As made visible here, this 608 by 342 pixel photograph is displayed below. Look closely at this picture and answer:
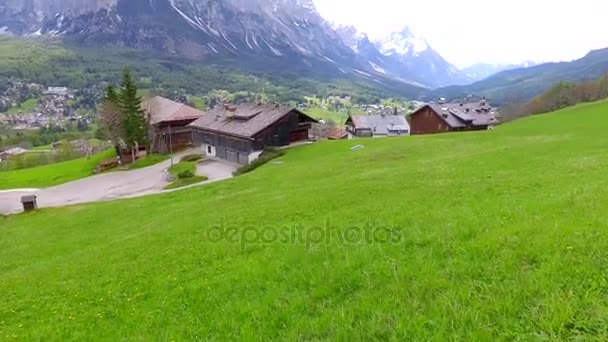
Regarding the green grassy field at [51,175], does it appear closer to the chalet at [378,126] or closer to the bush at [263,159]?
the bush at [263,159]

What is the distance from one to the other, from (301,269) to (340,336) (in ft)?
Result: 12.3

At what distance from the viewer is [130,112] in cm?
7550

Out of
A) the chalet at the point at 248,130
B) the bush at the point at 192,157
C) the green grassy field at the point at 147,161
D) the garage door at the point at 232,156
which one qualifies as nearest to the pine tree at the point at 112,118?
the green grassy field at the point at 147,161

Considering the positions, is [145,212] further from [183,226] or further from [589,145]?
[589,145]

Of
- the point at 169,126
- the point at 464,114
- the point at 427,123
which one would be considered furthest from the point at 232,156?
the point at 464,114

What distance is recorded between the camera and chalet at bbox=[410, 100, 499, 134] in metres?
88.2

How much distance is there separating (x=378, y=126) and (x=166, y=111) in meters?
59.0

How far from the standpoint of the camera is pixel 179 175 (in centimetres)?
5678

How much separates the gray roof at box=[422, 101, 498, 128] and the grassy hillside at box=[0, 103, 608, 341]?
67.0 meters

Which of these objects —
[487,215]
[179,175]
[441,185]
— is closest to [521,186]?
[441,185]

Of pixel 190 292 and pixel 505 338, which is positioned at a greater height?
pixel 505 338

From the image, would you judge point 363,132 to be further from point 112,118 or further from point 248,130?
point 112,118

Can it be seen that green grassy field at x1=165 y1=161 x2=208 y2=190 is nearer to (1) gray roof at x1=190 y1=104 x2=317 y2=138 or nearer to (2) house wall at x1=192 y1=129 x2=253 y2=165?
(2) house wall at x1=192 y1=129 x2=253 y2=165

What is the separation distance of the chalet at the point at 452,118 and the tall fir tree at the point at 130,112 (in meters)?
59.2
